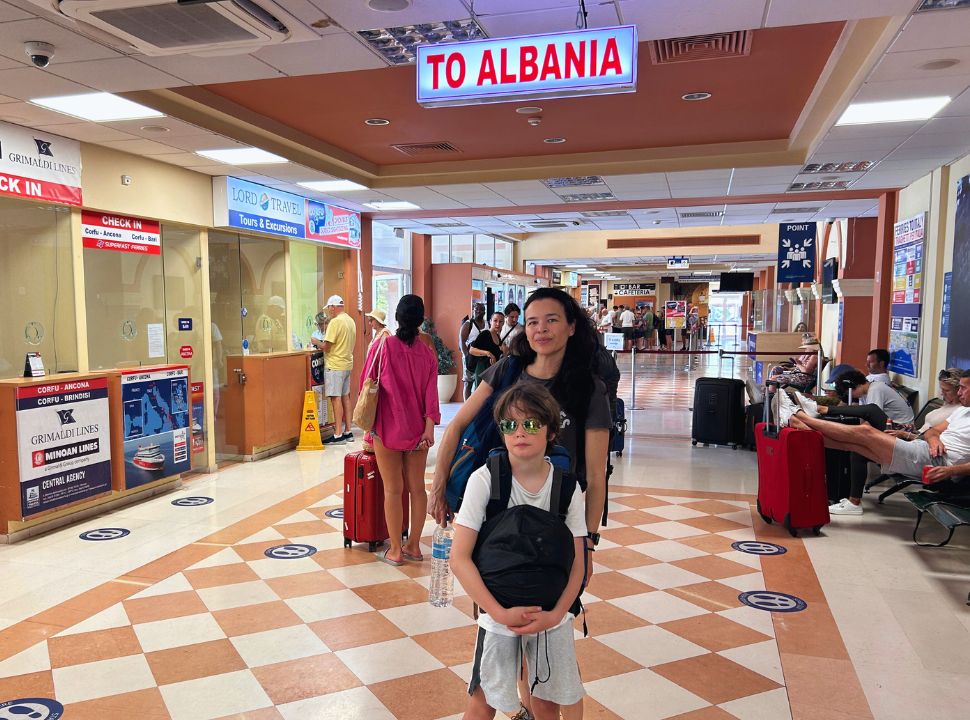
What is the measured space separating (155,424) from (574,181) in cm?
489

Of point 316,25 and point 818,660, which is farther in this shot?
point 316,25

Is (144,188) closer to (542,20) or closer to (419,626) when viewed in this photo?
(542,20)

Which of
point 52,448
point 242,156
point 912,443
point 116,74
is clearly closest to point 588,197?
point 242,156

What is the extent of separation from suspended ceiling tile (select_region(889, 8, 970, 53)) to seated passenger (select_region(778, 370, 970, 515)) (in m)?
2.05

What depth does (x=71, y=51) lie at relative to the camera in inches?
143

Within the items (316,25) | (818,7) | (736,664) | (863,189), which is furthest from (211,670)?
(863,189)

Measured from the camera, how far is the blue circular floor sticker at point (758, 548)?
4523 millimetres

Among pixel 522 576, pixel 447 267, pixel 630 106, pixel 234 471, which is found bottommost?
pixel 234 471

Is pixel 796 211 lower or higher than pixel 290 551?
higher

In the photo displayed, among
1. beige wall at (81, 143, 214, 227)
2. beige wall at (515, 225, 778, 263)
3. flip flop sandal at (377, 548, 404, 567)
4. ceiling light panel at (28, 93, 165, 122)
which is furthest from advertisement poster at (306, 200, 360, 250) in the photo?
beige wall at (515, 225, 778, 263)

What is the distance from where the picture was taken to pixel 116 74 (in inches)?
158

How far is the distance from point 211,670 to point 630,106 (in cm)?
492

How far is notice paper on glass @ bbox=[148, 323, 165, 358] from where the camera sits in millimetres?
6590

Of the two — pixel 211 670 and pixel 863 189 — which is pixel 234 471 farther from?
pixel 863 189
